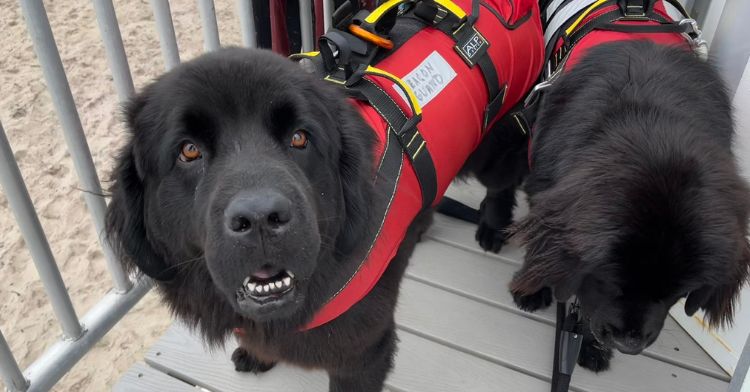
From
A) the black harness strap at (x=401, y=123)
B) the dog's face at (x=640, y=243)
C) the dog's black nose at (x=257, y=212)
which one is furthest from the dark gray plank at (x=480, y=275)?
the dog's black nose at (x=257, y=212)

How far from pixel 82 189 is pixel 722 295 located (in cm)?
194

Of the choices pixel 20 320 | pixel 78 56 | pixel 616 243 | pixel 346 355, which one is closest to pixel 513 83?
pixel 616 243

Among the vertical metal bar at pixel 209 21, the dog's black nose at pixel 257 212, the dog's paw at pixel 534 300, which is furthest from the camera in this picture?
the dog's paw at pixel 534 300

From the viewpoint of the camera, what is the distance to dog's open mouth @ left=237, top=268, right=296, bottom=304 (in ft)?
4.10

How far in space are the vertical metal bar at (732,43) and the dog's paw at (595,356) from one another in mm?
1057

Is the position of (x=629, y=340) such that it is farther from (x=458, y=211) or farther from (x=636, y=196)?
(x=458, y=211)

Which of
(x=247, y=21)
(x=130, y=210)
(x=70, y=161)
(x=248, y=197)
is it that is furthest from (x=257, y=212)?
(x=70, y=161)

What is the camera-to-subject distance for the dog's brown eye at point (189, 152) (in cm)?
131

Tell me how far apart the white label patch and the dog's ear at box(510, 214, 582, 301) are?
20.5 inches

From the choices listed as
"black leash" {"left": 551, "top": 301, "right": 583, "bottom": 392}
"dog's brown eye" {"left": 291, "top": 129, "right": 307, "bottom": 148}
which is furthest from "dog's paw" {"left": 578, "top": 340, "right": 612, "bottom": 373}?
"dog's brown eye" {"left": 291, "top": 129, "right": 307, "bottom": 148}

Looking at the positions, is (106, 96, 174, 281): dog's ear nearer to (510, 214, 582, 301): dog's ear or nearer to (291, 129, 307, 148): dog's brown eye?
(291, 129, 307, 148): dog's brown eye

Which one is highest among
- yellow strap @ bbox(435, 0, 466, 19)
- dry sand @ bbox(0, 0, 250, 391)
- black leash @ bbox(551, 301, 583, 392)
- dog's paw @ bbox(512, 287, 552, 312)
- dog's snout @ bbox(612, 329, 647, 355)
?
yellow strap @ bbox(435, 0, 466, 19)

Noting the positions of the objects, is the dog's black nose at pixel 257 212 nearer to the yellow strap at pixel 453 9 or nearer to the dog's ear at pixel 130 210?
the dog's ear at pixel 130 210

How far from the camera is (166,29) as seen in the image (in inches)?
81.7
